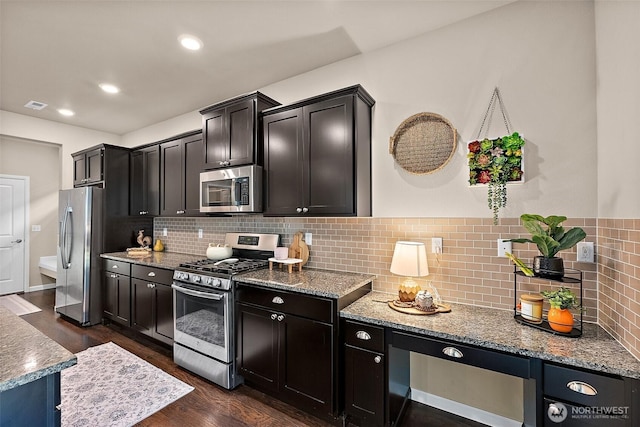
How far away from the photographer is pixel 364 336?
1.86m

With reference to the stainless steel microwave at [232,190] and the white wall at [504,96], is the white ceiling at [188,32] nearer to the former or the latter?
the white wall at [504,96]

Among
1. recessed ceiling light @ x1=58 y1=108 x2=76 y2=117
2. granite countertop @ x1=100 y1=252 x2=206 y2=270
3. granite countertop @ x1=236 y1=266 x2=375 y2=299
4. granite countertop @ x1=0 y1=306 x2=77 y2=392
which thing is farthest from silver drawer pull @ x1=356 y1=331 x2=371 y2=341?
recessed ceiling light @ x1=58 y1=108 x2=76 y2=117

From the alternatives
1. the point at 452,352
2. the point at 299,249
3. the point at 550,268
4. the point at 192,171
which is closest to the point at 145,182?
the point at 192,171

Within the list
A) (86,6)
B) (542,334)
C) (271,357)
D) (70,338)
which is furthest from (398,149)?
(70,338)

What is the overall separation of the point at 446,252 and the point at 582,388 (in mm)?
1043

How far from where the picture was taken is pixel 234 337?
244 cm

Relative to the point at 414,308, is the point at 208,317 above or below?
below

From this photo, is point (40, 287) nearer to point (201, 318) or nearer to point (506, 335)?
point (201, 318)

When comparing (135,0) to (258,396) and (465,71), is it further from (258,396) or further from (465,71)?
(258,396)

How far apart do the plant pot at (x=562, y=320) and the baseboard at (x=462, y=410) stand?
83cm

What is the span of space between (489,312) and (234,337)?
6.47 feet

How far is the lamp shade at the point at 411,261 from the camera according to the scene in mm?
2006

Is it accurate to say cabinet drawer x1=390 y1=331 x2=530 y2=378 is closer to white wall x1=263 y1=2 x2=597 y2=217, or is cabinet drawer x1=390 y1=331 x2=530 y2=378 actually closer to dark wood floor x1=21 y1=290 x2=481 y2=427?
dark wood floor x1=21 y1=290 x2=481 y2=427

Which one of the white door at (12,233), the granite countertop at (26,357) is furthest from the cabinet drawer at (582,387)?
the white door at (12,233)
